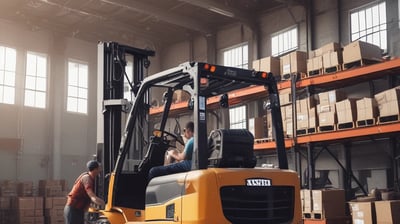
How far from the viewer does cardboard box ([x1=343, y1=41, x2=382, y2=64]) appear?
11.7m

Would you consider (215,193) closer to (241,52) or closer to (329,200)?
(329,200)

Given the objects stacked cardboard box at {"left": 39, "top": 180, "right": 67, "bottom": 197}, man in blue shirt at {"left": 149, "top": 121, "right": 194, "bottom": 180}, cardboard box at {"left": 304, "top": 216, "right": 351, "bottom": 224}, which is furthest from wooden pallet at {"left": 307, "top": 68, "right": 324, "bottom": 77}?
stacked cardboard box at {"left": 39, "top": 180, "right": 67, "bottom": 197}

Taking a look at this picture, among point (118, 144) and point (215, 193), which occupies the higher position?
point (118, 144)

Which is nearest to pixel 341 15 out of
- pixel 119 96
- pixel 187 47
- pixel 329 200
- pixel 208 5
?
pixel 208 5

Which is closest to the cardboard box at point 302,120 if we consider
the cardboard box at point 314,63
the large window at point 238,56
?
the cardboard box at point 314,63

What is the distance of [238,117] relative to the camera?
17859mm

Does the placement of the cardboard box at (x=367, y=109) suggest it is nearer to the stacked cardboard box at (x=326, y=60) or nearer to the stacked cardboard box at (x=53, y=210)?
the stacked cardboard box at (x=326, y=60)

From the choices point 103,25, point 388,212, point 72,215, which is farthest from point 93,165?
point 103,25

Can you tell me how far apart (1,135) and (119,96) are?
1335cm

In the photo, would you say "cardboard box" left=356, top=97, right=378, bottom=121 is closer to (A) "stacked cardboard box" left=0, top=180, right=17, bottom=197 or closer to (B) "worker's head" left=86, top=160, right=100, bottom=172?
(B) "worker's head" left=86, top=160, right=100, bottom=172

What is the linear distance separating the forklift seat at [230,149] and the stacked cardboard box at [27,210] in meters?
14.0

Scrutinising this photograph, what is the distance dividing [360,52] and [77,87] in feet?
41.9

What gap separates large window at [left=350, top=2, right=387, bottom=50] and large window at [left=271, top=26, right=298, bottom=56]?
2242 mm

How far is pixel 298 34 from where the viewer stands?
16.3m
